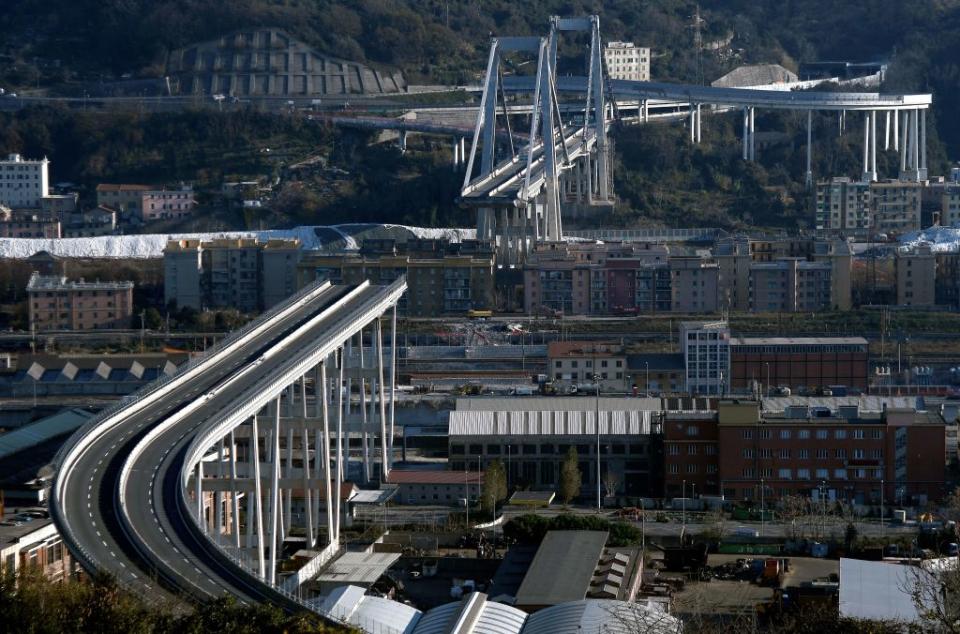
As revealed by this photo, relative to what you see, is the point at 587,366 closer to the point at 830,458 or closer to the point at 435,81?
the point at 830,458

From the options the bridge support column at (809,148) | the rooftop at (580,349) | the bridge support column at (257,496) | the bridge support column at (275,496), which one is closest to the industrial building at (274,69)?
the bridge support column at (809,148)

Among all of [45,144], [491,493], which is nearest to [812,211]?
[45,144]

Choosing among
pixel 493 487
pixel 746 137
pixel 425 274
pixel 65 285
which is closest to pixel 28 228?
pixel 65 285

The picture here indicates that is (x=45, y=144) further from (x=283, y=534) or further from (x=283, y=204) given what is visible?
(x=283, y=534)

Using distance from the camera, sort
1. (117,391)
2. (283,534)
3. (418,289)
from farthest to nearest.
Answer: (418,289)
(117,391)
(283,534)

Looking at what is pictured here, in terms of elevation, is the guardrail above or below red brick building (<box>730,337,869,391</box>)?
above

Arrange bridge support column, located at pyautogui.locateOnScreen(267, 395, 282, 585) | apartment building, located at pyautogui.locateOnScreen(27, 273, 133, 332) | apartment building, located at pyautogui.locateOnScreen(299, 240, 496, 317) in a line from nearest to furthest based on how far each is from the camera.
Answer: bridge support column, located at pyautogui.locateOnScreen(267, 395, 282, 585) < apartment building, located at pyautogui.locateOnScreen(27, 273, 133, 332) < apartment building, located at pyautogui.locateOnScreen(299, 240, 496, 317)

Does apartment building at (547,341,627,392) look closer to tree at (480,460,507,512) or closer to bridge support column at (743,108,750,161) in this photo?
tree at (480,460,507,512)

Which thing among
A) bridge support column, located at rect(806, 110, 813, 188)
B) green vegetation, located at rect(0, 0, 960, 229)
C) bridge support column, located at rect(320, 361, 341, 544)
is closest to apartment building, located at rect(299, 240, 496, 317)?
green vegetation, located at rect(0, 0, 960, 229)
